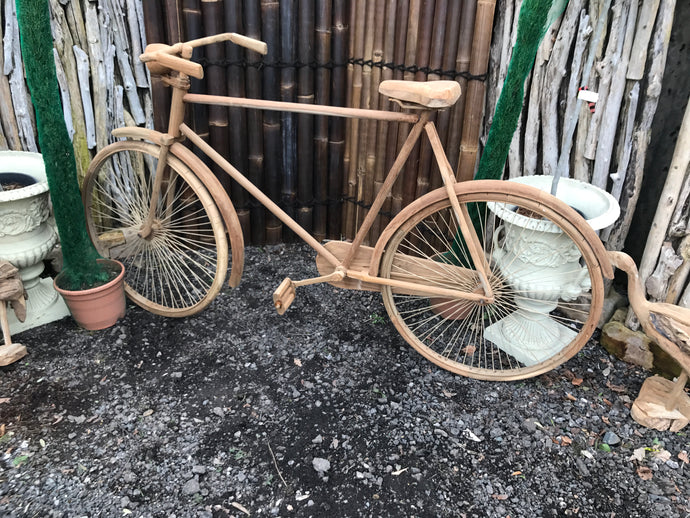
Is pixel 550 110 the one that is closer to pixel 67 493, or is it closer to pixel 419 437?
pixel 419 437

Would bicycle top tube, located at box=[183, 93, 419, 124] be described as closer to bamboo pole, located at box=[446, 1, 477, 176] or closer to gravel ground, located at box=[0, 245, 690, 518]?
bamboo pole, located at box=[446, 1, 477, 176]

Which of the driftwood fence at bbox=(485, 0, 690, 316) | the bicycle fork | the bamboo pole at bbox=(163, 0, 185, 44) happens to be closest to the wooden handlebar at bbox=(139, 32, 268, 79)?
the bicycle fork

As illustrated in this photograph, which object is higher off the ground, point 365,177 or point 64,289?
point 365,177

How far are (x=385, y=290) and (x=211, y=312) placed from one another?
1114 millimetres

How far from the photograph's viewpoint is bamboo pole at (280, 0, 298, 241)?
3.33m

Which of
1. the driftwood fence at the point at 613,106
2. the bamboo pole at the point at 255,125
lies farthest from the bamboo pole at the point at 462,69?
the bamboo pole at the point at 255,125

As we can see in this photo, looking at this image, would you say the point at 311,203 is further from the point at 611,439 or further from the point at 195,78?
the point at 611,439

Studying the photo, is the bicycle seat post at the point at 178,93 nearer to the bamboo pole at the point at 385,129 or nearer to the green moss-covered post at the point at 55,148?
the green moss-covered post at the point at 55,148

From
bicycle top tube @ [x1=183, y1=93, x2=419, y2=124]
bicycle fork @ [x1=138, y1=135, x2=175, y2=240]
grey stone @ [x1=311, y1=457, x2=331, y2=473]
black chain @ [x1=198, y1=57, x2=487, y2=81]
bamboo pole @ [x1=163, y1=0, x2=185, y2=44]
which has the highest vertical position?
bamboo pole @ [x1=163, y1=0, x2=185, y2=44]

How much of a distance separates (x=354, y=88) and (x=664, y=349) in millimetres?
2365

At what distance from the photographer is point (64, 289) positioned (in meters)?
2.87

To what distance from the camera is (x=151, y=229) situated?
2977mm

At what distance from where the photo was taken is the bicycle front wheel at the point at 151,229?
2779mm

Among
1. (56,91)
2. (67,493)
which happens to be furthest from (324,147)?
(67,493)
